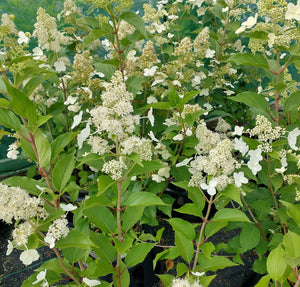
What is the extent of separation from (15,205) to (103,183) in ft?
0.73

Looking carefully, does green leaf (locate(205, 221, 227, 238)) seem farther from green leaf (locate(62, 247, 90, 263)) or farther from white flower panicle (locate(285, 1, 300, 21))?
white flower panicle (locate(285, 1, 300, 21))

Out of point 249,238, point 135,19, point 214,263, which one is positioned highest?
point 135,19

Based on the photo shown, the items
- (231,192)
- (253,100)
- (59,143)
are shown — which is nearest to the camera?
(231,192)

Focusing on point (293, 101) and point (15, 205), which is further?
point (293, 101)

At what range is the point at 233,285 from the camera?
1.57 metres

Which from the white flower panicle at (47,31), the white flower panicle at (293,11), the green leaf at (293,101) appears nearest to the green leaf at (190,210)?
the green leaf at (293,101)

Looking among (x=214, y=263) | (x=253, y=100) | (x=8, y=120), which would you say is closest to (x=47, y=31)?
(x=8, y=120)

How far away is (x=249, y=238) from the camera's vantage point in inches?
45.2

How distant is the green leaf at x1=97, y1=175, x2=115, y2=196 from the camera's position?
75cm

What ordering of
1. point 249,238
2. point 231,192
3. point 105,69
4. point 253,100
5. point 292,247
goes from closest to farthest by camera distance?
point 292,247, point 231,192, point 253,100, point 249,238, point 105,69

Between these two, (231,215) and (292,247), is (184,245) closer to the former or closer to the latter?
(231,215)

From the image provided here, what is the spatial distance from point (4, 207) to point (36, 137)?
0.75ft

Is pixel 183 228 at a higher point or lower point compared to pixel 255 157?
lower

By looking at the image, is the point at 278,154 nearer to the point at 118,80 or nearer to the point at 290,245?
the point at 290,245
